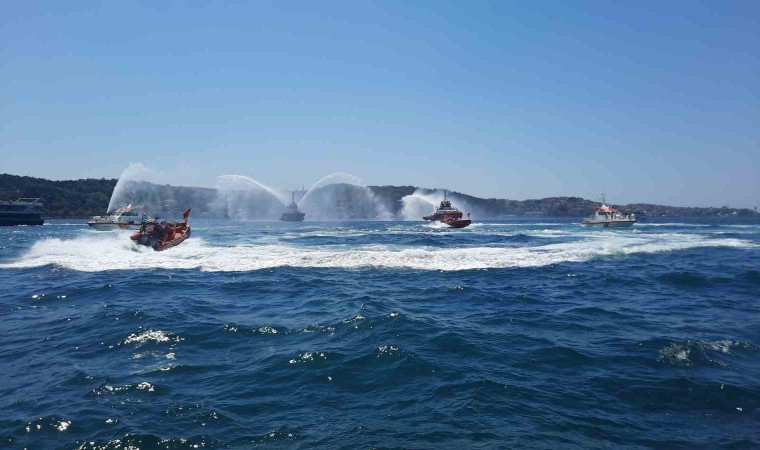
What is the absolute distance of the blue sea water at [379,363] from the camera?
7.80 m

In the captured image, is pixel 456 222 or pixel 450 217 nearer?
pixel 456 222

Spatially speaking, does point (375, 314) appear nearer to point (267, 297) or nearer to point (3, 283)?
point (267, 297)

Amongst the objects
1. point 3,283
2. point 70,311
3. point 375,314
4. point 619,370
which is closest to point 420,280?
point 375,314

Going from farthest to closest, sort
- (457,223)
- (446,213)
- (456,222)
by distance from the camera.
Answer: (446,213)
(456,222)
(457,223)

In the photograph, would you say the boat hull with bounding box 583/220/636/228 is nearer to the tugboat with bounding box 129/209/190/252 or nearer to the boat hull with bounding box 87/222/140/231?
the tugboat with bounding box 129/209/190/252

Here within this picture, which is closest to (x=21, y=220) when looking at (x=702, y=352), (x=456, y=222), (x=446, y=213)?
(x=446, y=213)

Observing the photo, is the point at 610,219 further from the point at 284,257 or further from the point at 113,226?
the point at 113,226

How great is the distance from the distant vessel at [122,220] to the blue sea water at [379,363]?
4386 cm

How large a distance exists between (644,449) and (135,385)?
404 inches

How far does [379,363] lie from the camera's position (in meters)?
11.2

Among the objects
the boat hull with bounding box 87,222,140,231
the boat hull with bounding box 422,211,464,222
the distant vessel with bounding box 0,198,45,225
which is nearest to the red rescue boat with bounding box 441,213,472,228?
the boat hull with bounding box 422,211,464,222

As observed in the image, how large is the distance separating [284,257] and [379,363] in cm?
2273

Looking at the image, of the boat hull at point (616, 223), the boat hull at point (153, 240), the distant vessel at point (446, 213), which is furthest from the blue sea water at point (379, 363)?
the distant vessel at point (446, 213)

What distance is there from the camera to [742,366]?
10844 millimetres
